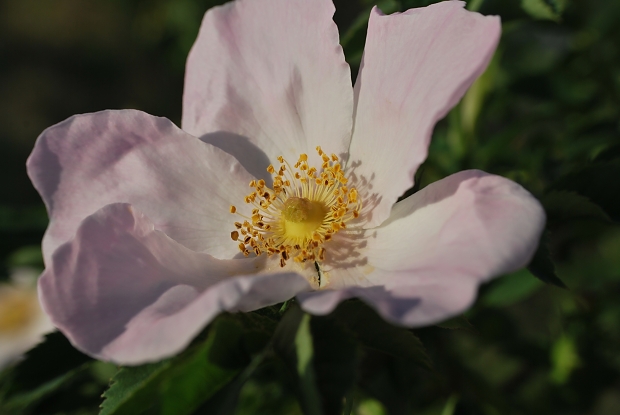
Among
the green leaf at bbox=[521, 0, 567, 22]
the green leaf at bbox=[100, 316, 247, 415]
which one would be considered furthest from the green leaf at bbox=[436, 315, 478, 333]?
the green leaf at bbox=[521, 0, 567, 22]

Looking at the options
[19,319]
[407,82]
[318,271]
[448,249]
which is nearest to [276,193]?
[318,271]

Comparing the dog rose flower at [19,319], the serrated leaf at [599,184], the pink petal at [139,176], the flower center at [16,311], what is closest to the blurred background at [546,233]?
the serrated leaf at [599,184]

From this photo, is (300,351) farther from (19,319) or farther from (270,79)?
(19,319)

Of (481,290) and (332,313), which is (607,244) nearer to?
(481,290)

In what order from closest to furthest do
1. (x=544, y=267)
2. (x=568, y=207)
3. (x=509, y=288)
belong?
(x=544, y=267) < (x=568, y=207) < (x=509, y=288)

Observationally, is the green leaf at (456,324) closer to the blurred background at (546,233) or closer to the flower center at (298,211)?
the blurred background at (546,233)

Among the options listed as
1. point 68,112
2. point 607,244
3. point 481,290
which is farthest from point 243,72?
point 68,112

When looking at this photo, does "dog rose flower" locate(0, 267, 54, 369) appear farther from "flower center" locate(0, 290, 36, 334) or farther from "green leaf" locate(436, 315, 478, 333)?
"green leaf" locate(436, 315, 478, 333)
